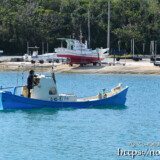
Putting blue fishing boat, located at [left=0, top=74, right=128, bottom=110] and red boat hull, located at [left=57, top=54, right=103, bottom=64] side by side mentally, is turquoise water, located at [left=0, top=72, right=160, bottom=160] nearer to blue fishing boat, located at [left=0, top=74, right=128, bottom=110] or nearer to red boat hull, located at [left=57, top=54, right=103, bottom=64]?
blue fishing boat, located at [left=0, top=74, right=128, bottom=110]

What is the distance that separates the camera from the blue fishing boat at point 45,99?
33.8 meters

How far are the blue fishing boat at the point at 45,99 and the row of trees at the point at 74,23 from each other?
193 ft

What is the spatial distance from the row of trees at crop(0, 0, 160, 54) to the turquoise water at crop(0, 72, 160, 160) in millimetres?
54990

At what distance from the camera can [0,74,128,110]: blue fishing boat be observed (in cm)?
3378

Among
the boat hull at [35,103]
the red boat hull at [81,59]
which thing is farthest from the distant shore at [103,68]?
the boat hull at [35,103]

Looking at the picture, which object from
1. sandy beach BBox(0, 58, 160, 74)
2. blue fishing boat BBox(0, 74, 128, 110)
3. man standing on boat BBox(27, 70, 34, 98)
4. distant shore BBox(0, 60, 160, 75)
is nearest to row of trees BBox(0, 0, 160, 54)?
sandy beach BBox(0, 58, 160, 74)

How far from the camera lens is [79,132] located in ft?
95.1

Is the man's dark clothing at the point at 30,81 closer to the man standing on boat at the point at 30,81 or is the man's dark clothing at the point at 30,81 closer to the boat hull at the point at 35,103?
the man standing on boat at the point at 30,81

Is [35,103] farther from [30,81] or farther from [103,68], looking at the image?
[103,68]

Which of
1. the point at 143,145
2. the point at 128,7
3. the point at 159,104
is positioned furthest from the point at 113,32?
the point at 143,145

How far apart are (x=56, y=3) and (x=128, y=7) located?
15939mm

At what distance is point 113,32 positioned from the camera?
98.4 meters

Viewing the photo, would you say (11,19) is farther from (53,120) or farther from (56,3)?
(53,120)

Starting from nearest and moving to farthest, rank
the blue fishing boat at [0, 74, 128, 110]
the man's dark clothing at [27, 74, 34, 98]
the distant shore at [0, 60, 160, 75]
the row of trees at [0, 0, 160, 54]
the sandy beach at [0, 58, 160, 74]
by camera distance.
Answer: the blue fishing boat at [0, 74, 128, 110] → the man's dark clothing at [27, 74, 34, 98] → the distant shore at [0, 60, 160, 75] → the sandy beach at [0, 58, 160, 74] → the row of trees at [0, 0, 160, 54]
